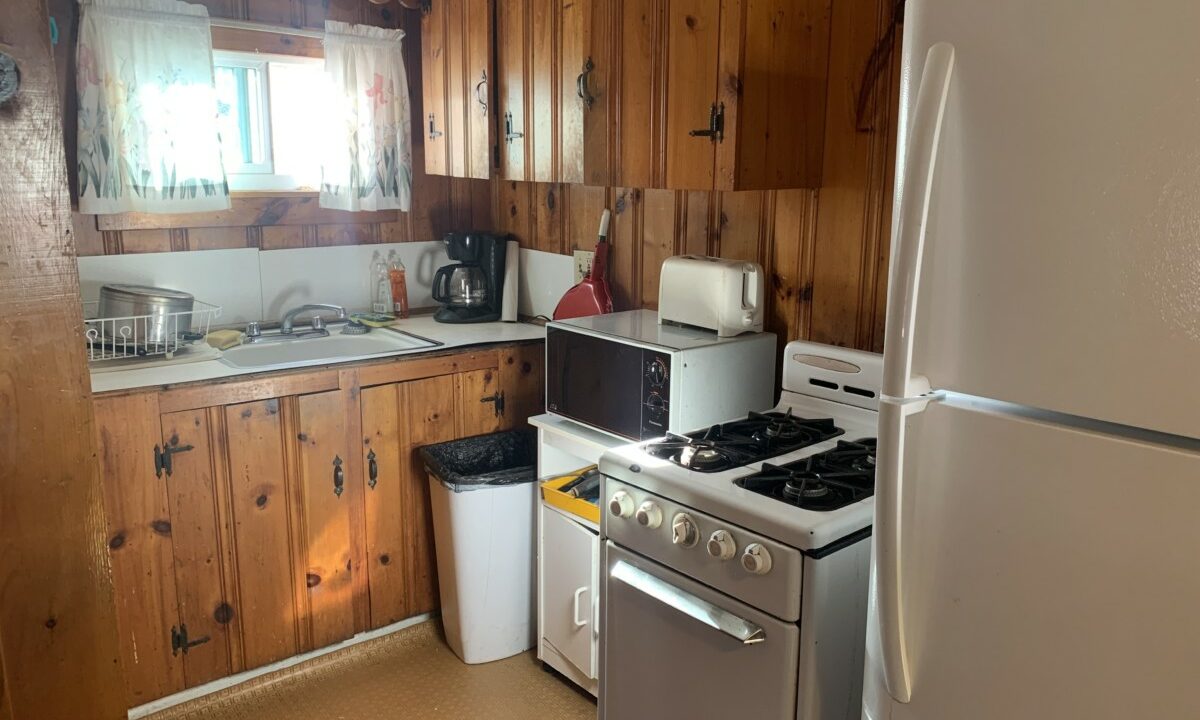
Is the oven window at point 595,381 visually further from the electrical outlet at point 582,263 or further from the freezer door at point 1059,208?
the freezer door at point 1059,208

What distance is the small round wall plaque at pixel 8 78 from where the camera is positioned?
106 cm

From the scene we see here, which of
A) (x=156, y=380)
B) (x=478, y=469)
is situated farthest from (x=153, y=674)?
(x=478, y=469)

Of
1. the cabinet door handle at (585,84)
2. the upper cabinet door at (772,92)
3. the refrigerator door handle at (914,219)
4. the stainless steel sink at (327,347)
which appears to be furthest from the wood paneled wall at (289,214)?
the refrigerator door handle at (914,219)

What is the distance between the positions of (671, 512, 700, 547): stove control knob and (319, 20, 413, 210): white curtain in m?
1.85

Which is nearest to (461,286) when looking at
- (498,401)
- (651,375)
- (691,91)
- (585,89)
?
(498,401)

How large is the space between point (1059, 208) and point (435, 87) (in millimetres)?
2411

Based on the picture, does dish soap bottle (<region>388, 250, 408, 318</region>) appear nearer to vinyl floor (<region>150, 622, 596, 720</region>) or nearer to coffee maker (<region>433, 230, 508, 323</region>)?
coffee maker (<region>433, 230, 508, 323</region>)

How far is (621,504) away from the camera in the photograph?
1.79 m

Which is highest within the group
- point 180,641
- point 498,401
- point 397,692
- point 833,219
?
point 833,219

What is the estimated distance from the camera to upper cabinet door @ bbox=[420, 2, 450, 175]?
296 centimetres

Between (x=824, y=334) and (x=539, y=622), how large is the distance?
115 centimetres

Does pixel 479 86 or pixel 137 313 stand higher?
pixel 479 86

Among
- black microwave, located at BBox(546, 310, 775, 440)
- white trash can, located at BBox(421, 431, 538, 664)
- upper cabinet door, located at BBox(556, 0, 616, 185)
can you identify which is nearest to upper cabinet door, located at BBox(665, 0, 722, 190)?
upper cabinet door, located at BBox(556, 0, 616, 185)

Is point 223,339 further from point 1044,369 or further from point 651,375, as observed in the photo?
point 1044,369
